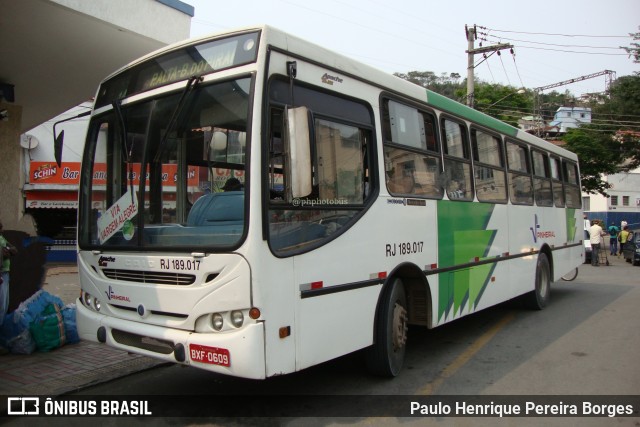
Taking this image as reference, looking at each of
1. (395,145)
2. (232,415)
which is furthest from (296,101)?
(232,415)

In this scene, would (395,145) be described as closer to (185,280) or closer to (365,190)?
(365,190)

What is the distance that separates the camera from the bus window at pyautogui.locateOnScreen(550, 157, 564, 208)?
401 inches

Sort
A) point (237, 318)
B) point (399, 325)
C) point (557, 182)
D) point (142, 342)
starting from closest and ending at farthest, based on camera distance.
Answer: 1. point (237, 318)
2. point (142, 342)
3. point (399, 325)
4. point (557, 182)

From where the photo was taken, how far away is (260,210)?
358cm

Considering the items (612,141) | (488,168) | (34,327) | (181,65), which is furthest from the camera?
(612,141)

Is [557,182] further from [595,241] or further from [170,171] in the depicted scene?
[595,241]

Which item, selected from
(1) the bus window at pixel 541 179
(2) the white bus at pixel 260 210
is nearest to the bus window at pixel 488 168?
(2) the white bus at pixel 260 210

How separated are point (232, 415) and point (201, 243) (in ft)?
5.10

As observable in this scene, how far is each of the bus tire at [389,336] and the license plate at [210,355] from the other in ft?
5.81

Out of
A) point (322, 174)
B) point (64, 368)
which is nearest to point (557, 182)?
point (322, 174)

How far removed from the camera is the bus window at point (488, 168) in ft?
22.8

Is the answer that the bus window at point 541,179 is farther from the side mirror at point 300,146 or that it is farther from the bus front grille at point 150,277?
the bus front grille at point 150,277

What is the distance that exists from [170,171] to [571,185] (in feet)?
32.5

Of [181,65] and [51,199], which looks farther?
[51,199]
